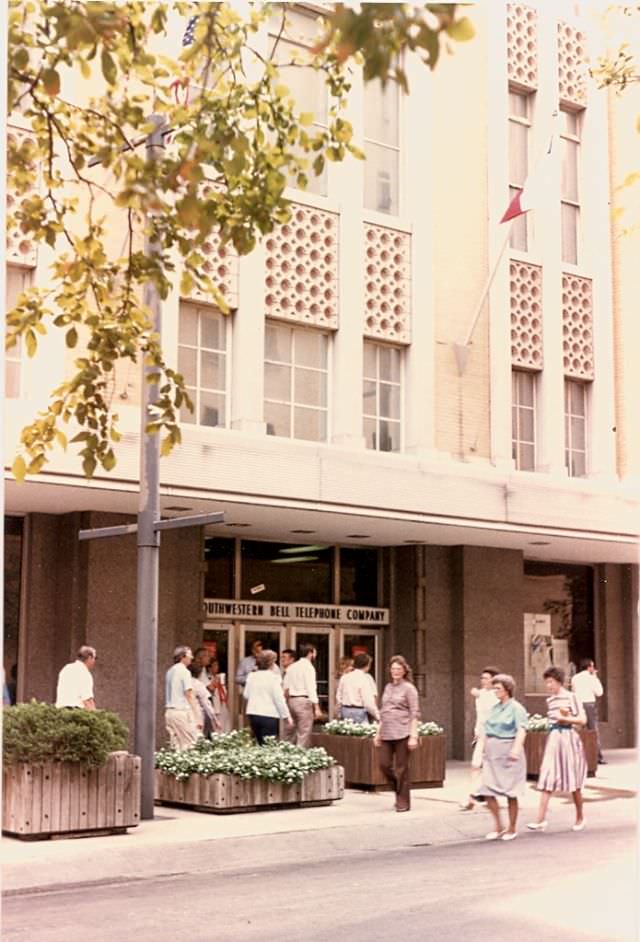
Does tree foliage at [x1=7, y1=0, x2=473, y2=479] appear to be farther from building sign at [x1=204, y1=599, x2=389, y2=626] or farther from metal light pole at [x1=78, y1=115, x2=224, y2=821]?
building sign at [x1=204, y1=599, x2=389, y2=626]

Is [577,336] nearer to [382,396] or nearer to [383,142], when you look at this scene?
[382,396]

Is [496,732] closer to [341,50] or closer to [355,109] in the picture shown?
[355,109]

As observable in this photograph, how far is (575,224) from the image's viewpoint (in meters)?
10.5

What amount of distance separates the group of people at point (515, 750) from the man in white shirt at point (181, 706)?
3.28 m

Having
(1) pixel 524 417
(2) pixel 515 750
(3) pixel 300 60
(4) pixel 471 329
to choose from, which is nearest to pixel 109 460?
(3) pixel 300 60

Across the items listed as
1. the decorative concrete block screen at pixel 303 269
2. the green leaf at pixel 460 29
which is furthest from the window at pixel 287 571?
the green leaf at pixel 460 29

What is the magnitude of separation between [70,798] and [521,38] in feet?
23.4

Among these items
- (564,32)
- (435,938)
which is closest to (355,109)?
(564,32)

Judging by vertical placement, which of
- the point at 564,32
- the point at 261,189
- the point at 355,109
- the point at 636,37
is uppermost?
the point at 564,32

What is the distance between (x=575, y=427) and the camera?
1412 cm

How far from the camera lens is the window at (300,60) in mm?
6621

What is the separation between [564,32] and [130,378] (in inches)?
191

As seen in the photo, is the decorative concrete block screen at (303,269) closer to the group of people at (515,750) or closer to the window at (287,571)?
the group of people at (515,750)

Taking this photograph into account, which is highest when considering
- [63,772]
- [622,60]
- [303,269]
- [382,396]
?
[303,269]
